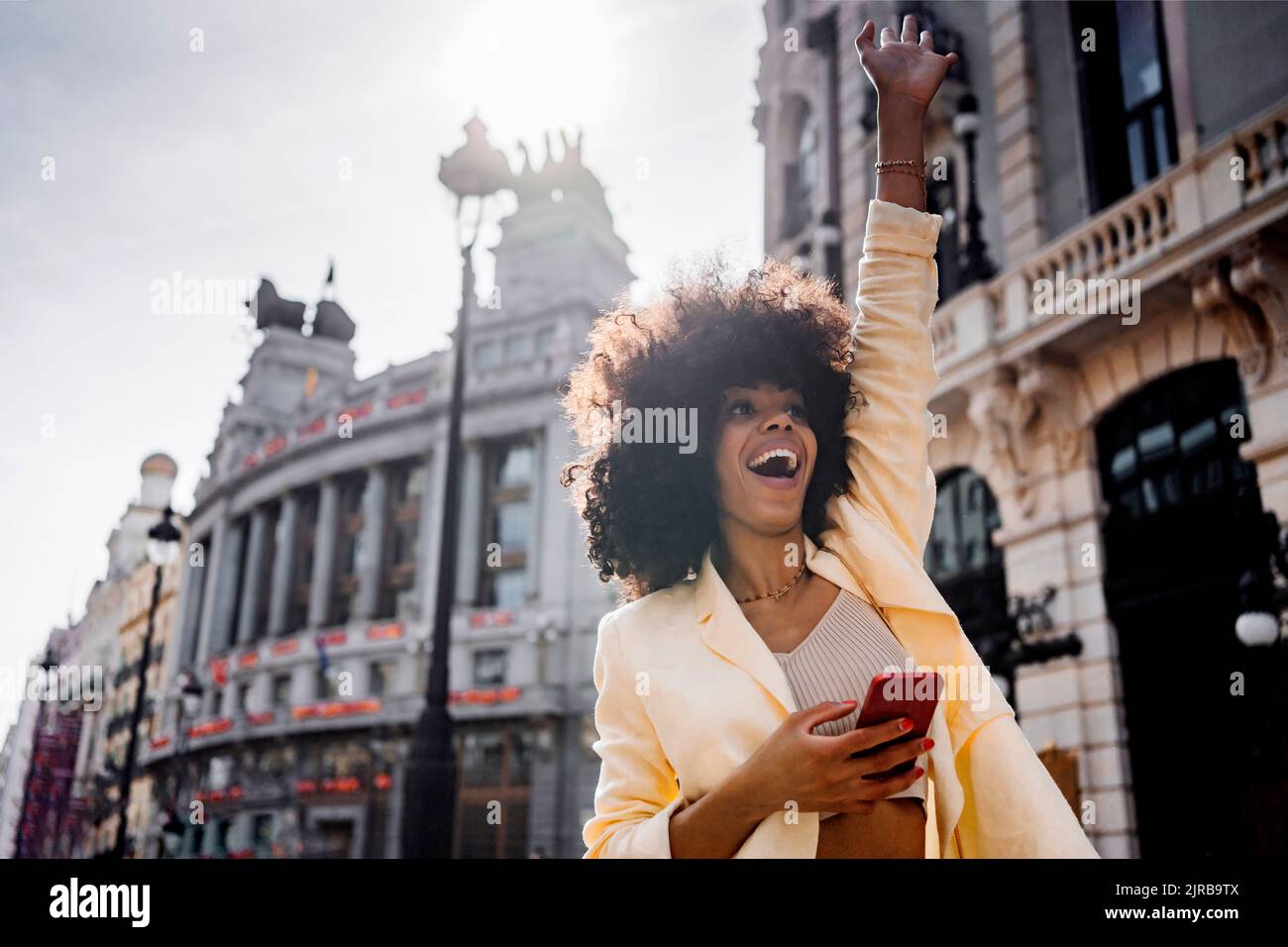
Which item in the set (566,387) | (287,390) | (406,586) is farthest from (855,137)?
(287,390)

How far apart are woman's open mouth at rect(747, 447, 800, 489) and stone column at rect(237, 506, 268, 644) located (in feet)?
174

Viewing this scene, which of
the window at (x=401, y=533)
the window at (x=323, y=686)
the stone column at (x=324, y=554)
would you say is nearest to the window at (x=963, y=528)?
the window at (x=401, y=533)

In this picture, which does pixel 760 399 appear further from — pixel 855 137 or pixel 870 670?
pixel 855 137

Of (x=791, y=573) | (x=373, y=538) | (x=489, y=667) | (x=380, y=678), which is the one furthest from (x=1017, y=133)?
(x=373, y=538)

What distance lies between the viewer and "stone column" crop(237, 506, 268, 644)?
5203 cm

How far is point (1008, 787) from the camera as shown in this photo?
1.84 metres

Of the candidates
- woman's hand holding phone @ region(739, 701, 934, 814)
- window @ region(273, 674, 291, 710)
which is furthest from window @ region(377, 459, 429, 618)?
woman's hand holding phone @ region(739, 701, 934, 814)

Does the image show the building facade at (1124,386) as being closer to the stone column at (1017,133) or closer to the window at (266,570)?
the stone column at (1017,133)

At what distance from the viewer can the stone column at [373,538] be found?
46.4 m

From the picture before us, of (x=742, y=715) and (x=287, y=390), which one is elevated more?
(x=287, y=390)

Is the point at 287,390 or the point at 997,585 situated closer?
the point at 997,585

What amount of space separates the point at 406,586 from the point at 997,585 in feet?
123

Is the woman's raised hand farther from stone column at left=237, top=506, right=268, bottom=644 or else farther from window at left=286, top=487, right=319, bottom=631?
stone column at left=237, top=506, right=268, bottom=644

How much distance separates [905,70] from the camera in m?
2.13
